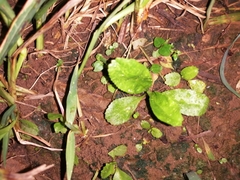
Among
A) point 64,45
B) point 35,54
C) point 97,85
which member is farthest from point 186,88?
point 35,54

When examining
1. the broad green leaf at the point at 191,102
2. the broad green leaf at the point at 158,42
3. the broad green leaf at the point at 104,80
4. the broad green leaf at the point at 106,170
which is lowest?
the broad green leaf at the point at 106,170

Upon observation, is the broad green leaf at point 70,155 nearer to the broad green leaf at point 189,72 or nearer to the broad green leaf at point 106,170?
the broad green leaf at point 106,170

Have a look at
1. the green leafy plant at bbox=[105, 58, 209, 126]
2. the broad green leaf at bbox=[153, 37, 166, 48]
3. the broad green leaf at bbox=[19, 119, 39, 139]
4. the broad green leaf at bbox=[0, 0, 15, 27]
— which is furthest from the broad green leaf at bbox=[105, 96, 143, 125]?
the broad green leaf at bbox=[0, 0, 15, 27]

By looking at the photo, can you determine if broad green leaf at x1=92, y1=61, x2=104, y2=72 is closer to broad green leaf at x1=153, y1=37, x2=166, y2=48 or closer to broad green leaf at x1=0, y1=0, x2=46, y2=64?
broad green leaf at x1=153, y1=37, x2=166, y2=48

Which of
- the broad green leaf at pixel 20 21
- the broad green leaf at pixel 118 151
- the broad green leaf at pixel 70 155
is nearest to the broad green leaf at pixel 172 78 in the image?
the broad green leaf at pixel 118 151

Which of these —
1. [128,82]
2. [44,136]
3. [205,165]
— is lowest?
[205,165]

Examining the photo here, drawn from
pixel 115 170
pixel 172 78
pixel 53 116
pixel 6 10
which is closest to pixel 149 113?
pixel 172 78

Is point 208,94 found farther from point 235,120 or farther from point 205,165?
point 205,165
